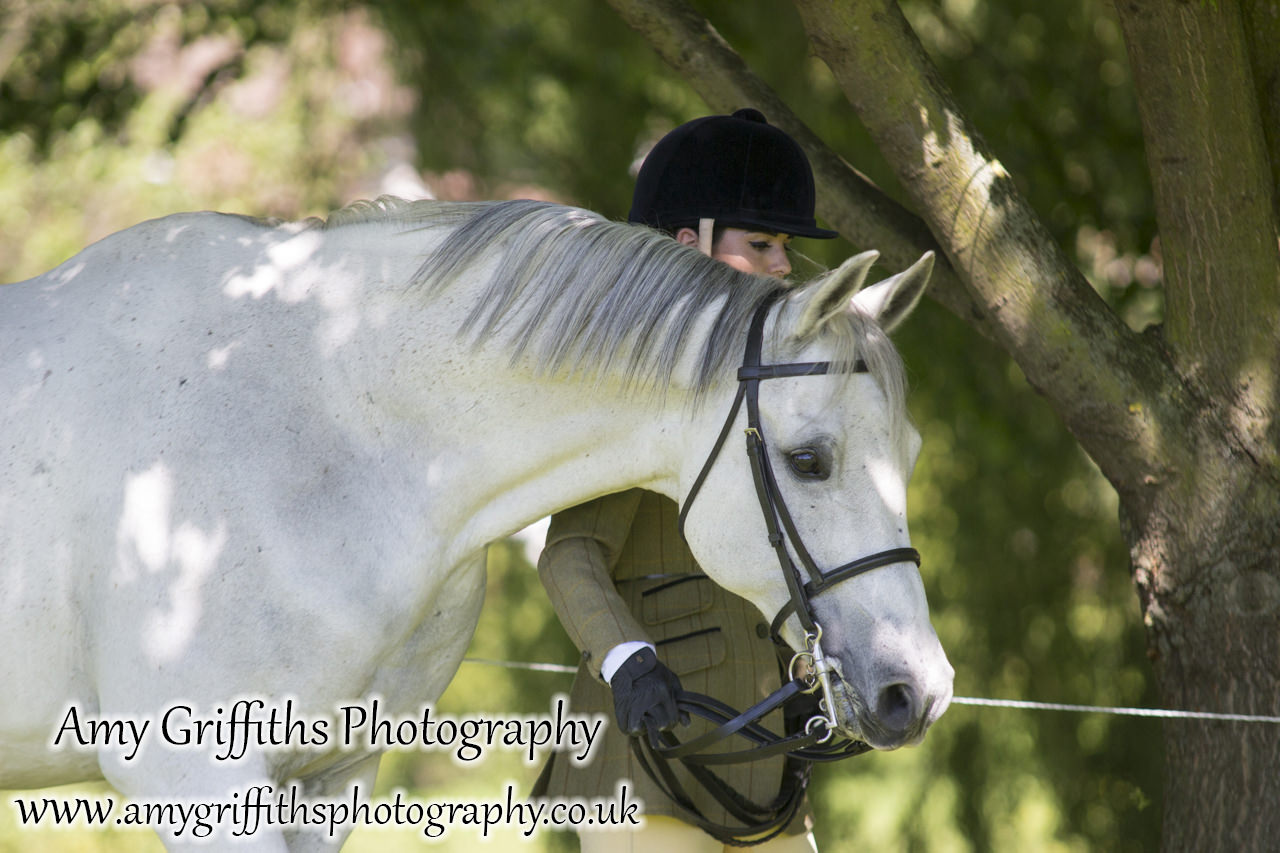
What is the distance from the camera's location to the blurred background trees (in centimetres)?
392

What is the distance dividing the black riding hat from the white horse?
37 cm

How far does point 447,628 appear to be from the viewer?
2.10 metres

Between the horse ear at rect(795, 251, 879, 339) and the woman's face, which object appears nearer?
the horse ear at rect(795, 251, 879, 339)

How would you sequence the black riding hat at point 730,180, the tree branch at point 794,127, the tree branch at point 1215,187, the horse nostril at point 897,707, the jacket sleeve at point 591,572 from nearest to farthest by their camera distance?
the horse nostril at point 897,707 < the jacket sleeve at point 591,572 < the black riding hat at point 730,180 < the tree branch at point 1215,187 < the tree branch at point 794,127

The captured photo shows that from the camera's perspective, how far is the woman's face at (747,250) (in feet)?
7.86

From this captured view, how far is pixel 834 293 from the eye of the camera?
186 centimetres

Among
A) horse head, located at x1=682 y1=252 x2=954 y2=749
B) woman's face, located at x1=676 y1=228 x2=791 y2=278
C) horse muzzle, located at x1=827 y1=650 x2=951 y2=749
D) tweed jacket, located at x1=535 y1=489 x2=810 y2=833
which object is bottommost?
tweed jacket, located at x1=535 y1=489 x2=810 y2=833

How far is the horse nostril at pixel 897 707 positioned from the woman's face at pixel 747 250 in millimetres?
957

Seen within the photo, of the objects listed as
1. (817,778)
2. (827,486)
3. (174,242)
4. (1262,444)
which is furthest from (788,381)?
(817,778)

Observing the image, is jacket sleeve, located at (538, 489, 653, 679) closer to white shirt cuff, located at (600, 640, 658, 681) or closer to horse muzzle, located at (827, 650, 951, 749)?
white shirt cuff, located at (600, 640, 658, 681)

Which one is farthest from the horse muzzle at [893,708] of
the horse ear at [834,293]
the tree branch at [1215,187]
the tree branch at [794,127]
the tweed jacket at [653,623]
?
the tree branch at [794,127]

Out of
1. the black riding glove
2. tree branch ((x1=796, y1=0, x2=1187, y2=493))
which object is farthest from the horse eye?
tree branch ((x1=796, y1=0, x2=1187, y2=493))

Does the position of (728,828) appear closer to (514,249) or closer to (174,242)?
(514,249)

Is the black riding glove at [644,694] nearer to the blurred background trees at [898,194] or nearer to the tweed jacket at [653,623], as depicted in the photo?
the tweed jacket at [653,623]
